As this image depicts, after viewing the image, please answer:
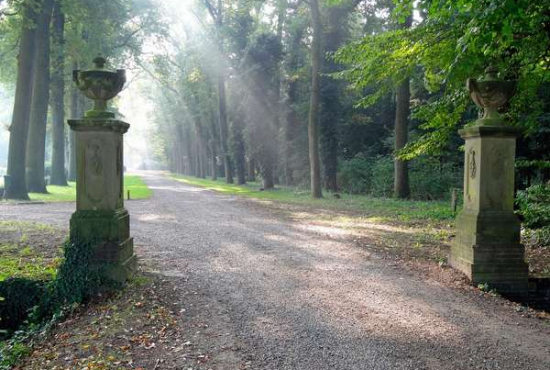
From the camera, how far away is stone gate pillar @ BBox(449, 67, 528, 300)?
621 cm

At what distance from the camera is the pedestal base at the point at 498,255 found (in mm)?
6191

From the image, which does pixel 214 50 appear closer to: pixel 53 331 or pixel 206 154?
pixel 206 154

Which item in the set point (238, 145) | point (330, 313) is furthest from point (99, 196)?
point (238, 145)

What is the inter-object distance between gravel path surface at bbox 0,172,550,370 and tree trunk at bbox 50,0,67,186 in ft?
58.5

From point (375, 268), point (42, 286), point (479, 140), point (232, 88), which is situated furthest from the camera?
point (232, 88)

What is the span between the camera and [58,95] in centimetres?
2531

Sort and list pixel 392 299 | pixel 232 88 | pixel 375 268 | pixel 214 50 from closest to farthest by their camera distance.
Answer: pixel 392 299 → pixel 375 268 → pixel 232 88 → pixel 214 50

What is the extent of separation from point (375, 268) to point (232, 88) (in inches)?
977

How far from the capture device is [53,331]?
485 cm

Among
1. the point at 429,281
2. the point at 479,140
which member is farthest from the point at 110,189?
the point at 479,140

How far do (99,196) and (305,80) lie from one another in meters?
22.0

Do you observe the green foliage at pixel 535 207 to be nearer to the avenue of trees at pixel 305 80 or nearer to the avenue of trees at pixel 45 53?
the avenue of trees at pixel 305 80

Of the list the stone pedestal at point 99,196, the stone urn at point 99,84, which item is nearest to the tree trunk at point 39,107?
the stone urn at point 99,84

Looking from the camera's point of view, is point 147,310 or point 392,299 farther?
point 392,299
